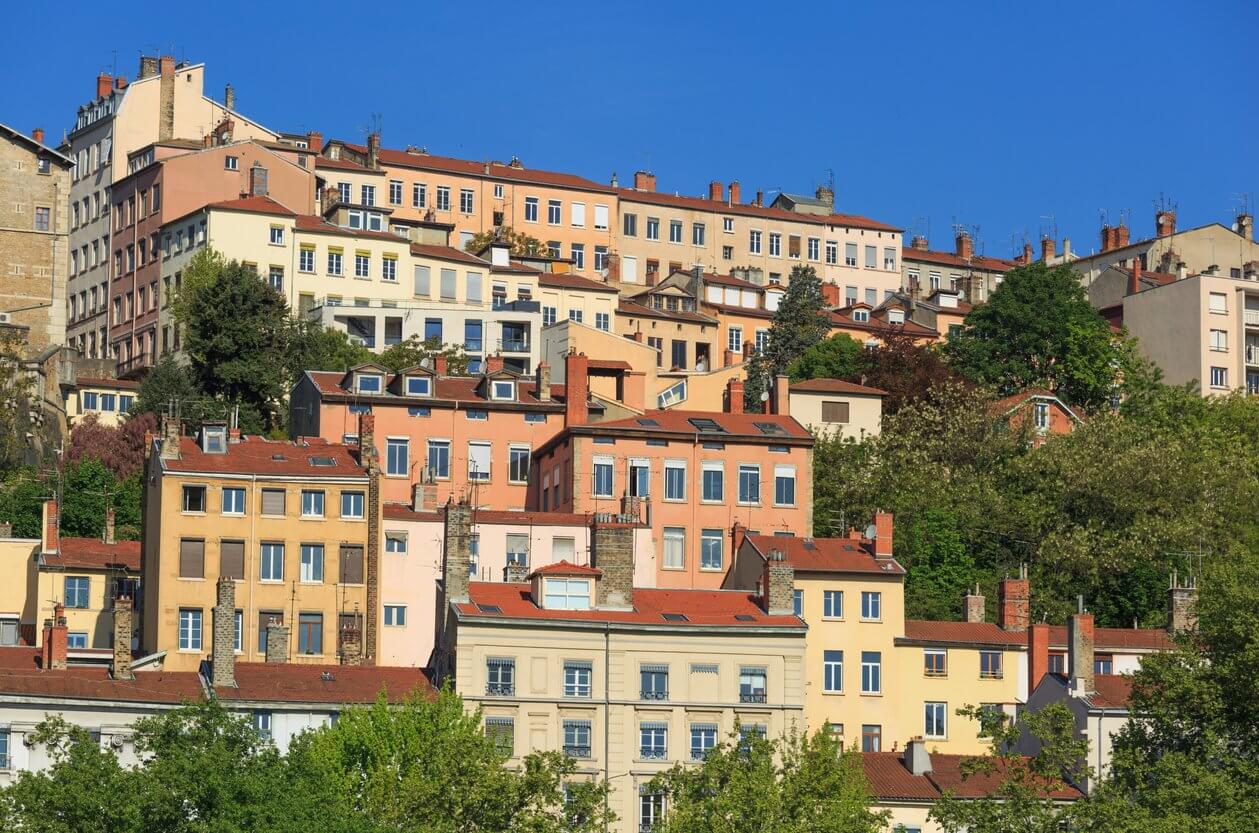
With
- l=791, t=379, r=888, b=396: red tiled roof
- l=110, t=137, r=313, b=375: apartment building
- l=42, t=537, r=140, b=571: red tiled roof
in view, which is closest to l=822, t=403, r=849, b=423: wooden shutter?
l=791, t=379, r=888, b=396: red tiled roof

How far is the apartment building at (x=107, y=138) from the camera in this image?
130625mm

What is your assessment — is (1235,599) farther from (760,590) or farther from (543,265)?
(543,265)

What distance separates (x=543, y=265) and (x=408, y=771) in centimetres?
6945

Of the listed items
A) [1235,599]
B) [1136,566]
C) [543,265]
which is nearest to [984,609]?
[1136,566]

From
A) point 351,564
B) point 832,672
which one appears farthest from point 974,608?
point 351,564

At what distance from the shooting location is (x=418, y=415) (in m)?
92.9

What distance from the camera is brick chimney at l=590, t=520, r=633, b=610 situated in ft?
247

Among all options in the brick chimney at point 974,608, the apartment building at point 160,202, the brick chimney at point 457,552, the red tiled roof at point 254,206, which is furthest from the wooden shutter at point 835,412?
the apartment building at point 160,202

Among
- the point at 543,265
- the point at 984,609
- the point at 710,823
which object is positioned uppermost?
the point at 543,265

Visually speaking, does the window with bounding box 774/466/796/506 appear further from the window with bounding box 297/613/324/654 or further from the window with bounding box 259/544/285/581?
the window with bounding box 259/544/285/581

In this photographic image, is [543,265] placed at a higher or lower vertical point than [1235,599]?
higher

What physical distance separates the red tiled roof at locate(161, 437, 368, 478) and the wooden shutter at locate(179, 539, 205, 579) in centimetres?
243

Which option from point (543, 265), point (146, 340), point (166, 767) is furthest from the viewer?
point (543, 265)

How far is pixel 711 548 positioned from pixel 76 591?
21.0m
